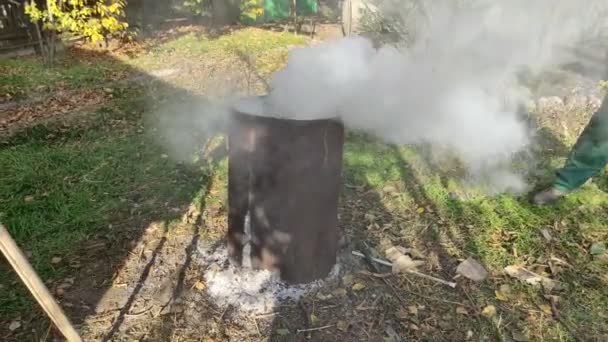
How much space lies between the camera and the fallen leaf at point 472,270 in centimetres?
374

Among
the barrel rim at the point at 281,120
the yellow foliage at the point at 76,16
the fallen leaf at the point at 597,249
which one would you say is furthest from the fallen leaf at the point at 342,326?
the yellow foliage at the point at 76,16

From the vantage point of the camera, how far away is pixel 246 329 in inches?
125

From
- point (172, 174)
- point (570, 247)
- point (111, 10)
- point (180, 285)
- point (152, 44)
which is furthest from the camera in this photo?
point (152, 44)

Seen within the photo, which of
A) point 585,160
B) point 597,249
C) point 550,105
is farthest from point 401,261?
point 550,105

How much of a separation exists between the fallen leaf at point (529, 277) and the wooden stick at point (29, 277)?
3518mm

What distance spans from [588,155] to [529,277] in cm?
166

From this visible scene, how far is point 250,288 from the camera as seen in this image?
11.4ft

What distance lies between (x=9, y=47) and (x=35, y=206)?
24.4 feet

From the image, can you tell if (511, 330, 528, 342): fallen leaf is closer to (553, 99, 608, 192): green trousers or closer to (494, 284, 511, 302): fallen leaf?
(494, 284, 511, 302): fallen leaf

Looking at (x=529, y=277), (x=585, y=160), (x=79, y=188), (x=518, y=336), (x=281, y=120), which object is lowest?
(x=518, y=336)

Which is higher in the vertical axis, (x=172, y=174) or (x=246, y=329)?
(x=172, y=174)

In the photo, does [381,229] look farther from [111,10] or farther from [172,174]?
[111,10]

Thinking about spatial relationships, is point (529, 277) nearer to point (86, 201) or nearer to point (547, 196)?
point (547, 196)

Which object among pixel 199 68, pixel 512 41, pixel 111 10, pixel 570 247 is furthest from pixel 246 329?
pixel 111 10
